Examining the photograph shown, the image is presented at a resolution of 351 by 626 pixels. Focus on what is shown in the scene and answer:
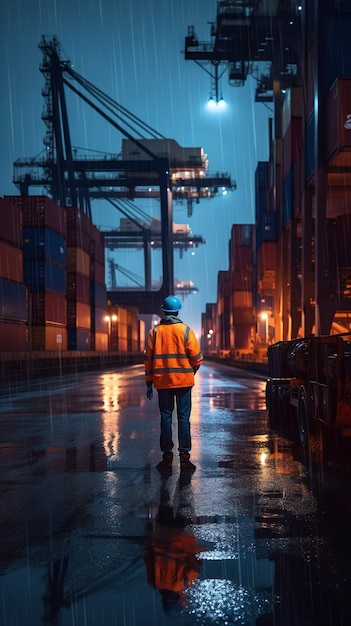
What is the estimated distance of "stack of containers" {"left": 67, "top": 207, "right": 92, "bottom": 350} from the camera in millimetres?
37312

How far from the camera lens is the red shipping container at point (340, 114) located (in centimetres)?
2105

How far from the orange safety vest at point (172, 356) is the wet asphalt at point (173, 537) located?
36.4 inches

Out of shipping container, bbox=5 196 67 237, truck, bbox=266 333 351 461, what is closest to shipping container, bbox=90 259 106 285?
shipping container, bbox=5 196 67 237

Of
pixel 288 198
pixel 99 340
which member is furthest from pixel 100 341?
pixel 288 198

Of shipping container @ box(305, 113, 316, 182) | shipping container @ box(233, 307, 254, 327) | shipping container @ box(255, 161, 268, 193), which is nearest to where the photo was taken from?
shipping container @ box(305, 113, 316, 182)

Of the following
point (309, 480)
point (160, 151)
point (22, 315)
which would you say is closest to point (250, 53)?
point (160, 151)

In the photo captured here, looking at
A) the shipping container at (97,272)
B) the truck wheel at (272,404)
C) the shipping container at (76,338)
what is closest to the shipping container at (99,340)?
the shipping container at (76,338)

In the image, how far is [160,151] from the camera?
187ft

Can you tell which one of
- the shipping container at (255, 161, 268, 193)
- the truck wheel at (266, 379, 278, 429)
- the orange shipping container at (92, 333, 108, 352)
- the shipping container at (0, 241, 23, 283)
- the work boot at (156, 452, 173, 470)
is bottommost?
the work boot at (156, 452, 173, 470)

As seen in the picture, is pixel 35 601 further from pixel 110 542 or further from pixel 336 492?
pixel 336 492

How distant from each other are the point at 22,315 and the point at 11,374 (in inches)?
140

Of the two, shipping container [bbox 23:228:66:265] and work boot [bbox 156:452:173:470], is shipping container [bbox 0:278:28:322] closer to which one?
shipping container [bbox 23:228:66:265]


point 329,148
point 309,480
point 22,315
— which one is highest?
point 329,148

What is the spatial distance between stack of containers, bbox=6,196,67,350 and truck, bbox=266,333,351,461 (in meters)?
23.4
